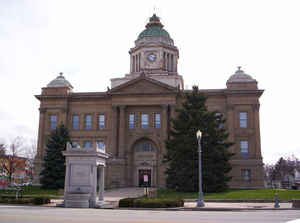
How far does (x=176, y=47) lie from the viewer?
209ft

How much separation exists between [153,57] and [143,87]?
10.7 m

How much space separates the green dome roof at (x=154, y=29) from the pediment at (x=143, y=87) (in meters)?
14.3

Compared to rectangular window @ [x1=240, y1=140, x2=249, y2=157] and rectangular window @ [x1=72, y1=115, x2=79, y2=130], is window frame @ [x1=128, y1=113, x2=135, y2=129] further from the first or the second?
rectangular window @ [x1=240, y1=140, x2=249, y2=157]

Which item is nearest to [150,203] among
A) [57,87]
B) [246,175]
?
[246,175]

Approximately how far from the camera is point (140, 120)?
176 feet

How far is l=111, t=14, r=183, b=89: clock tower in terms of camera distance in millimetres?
60938

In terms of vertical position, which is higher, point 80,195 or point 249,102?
point 249,102

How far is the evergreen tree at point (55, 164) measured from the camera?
4606cm

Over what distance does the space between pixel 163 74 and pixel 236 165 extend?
19962mm

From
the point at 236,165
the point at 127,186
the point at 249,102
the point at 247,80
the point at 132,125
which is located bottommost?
the point at 127,186

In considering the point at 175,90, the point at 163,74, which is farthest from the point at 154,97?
the point at 163,74

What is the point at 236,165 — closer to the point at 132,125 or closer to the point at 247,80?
the point at 247,80

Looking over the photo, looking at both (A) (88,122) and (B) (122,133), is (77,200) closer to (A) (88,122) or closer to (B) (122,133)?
(B) (122,133)

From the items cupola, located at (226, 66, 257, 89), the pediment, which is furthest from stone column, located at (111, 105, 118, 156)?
cupola, located at (226, 66, 257, 89)
